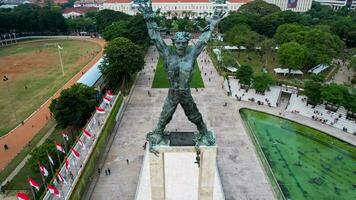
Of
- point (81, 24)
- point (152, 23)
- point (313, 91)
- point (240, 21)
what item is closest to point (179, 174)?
point (152, 23)

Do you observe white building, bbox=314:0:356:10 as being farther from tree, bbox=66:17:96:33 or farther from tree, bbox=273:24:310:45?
tree, bbox=66:17:96:33

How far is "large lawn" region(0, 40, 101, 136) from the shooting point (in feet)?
149

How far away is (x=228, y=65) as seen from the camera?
2322 inches

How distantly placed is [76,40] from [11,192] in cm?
7487

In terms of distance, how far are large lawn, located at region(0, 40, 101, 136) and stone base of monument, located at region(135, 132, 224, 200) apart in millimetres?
25155

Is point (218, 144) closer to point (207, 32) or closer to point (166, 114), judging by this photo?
point (166, 114)

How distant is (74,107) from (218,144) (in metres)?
17.9

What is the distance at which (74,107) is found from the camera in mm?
36062

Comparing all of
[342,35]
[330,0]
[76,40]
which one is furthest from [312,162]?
[330,0]

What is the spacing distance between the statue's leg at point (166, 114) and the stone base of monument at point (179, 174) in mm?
592

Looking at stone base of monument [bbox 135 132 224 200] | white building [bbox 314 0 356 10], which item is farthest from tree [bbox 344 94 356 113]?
white building [bbox 314 0 356 10]

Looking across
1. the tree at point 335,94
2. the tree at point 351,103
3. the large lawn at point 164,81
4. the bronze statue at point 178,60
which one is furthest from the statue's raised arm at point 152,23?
the large lawn at point 164,81

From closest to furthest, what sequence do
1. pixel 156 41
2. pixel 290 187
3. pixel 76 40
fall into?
1. pixel 156 41
2. pixel 290 187
3. pixel 76 40

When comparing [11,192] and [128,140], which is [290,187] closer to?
[128,140]
